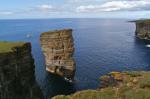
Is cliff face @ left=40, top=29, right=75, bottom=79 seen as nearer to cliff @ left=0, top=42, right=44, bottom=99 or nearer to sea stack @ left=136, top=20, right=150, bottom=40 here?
cliff @ left=0, top=42, right=44, bottom=99

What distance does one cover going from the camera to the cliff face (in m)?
89.4

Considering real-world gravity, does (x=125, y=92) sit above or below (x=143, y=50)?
above

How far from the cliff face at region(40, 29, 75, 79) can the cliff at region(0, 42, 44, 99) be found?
33.5 meters

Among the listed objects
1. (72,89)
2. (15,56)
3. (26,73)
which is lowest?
(72,89)

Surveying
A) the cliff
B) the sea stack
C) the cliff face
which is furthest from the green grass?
the sea stack

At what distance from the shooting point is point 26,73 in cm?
5266

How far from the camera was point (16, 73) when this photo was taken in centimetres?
4994

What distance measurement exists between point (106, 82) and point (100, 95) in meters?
10.4

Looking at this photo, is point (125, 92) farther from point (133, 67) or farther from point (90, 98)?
point (133, 67)

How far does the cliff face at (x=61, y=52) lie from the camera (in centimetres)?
8938

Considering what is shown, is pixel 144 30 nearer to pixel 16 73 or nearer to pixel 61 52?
pixel 61 52

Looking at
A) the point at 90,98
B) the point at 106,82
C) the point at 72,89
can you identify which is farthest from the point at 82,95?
the point at 72,89

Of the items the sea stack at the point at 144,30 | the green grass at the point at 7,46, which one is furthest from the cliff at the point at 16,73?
the sea stack at the point at 144,30

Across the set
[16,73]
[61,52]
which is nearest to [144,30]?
[61,52]
